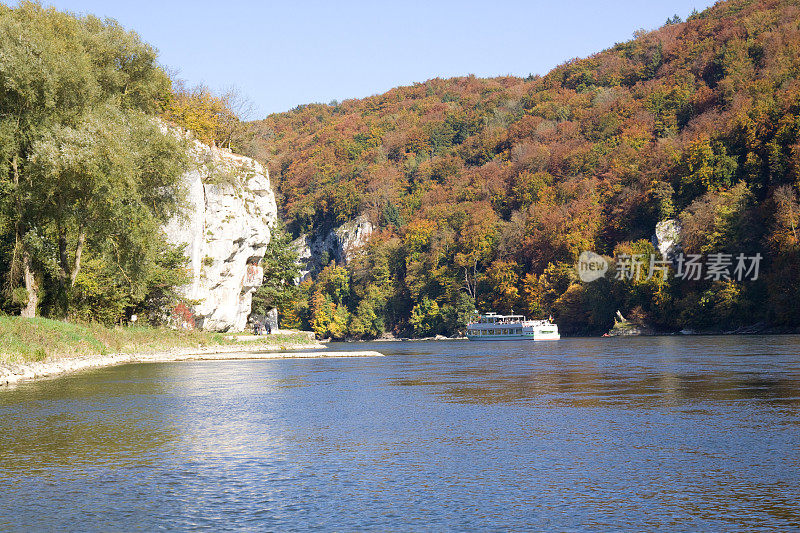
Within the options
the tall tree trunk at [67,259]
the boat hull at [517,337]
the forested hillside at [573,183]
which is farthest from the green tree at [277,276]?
the tall tree trunk at [67,259]

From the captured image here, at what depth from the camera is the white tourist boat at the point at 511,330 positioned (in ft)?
312

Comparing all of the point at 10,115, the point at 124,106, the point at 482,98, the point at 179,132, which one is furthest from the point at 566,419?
the point at 482,98

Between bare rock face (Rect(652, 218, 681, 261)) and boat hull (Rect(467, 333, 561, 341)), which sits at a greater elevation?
bare rock face (Rect(652, 218, 681, 261))

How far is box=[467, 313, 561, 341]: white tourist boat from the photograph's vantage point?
95.1 metres

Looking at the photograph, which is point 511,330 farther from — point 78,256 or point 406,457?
point 406,457

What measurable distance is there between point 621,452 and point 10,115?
34.5 metres

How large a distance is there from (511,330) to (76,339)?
236ft

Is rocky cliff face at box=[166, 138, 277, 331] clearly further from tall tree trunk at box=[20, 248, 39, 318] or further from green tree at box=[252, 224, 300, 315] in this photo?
tall tree trunk at box=[20, 248, 39, 318]

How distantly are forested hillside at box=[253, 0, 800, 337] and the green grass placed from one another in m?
56.7

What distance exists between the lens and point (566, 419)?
62.8ft

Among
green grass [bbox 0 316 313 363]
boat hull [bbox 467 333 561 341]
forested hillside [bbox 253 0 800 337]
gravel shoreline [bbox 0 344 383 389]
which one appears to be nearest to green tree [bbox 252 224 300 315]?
gravel shoreline [bbox 0 344 383 389]

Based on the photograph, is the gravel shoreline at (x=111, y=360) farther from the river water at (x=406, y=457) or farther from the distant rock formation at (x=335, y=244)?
the distant rock formation at (x=335, y=244)

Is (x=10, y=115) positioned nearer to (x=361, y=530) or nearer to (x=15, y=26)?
(x=15, y=26)

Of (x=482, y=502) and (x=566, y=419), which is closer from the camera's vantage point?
(x=482, y=502)
